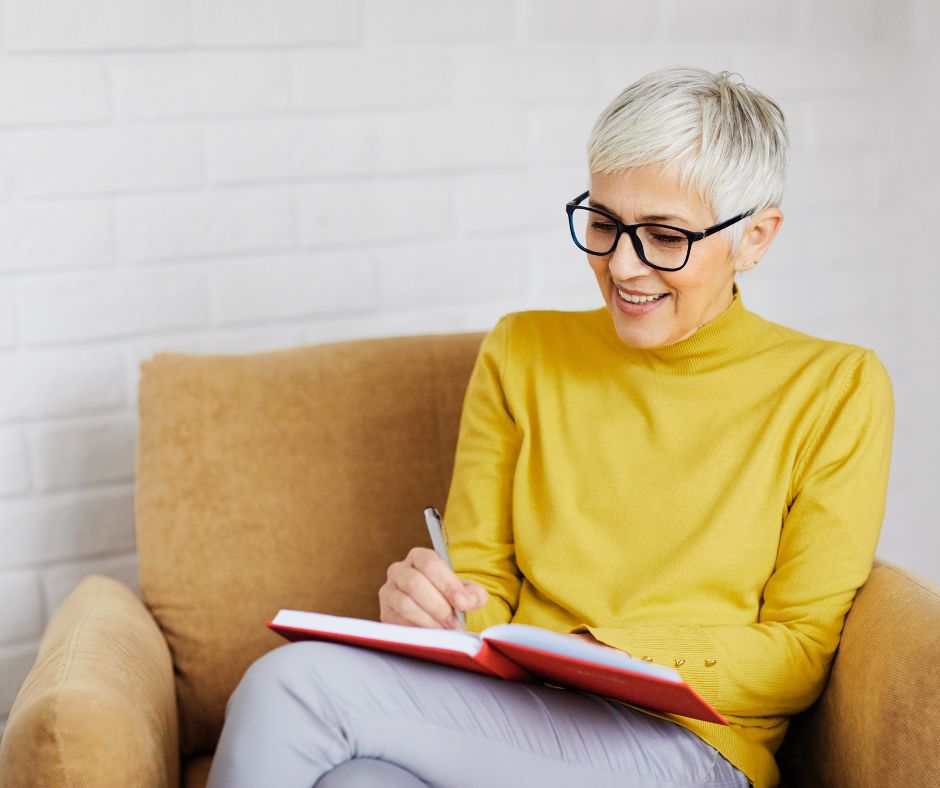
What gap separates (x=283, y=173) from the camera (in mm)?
1877

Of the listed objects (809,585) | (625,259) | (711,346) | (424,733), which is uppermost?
(625,259)

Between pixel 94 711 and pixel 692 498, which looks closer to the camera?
pixel 94 711

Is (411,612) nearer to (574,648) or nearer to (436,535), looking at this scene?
(436,535)

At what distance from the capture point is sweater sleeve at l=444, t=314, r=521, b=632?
148cm

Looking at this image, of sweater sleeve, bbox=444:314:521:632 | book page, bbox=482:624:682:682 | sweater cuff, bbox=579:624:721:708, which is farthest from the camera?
sweater sleeve, bbox=444:314:521:632

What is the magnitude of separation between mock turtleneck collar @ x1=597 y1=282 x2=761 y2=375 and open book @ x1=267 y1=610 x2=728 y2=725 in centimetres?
44

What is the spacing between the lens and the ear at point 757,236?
4.54ft

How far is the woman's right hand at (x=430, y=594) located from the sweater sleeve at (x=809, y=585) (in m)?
0.14

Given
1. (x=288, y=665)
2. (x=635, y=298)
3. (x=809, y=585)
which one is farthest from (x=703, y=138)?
(x=288, y=665)

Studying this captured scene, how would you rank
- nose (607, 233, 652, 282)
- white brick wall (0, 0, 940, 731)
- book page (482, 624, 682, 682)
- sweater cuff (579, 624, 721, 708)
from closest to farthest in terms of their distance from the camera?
1. book page (482, 624, 682, 682)
2. sweater cuff (579, 624, 721, 708)
3. nose (607, 233, 652, 282)
4. white brick wall (0, 0, 940, 731)

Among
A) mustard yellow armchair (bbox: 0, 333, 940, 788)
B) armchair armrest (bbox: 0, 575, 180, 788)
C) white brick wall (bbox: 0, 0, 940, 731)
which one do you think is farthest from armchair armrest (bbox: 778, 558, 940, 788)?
white brick wall (bbox: 0, 0, 940, 731)

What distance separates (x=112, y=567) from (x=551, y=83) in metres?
1.12

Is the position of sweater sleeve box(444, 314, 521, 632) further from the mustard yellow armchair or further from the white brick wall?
the white brick wall

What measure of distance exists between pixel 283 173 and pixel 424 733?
1016mm
